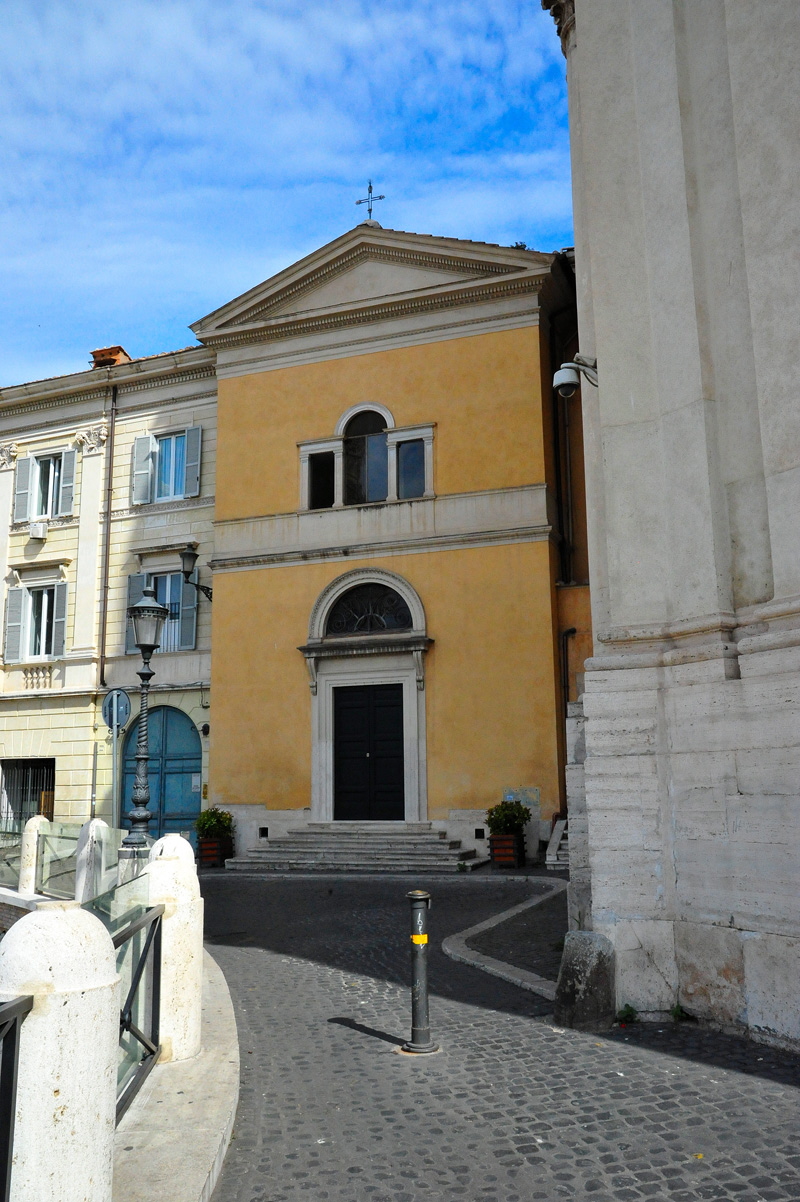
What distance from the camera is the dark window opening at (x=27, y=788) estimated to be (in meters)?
22.3

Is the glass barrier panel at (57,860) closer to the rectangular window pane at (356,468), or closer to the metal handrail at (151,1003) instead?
the metal handrail at (151,1003)

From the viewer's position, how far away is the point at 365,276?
20766 millimetres

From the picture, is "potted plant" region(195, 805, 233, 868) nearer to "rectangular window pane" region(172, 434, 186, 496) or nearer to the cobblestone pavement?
"rectangular window pane" region(172, 434, 186, 496)

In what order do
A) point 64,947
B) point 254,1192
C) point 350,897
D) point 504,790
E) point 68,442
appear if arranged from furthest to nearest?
point 68,442 → point 504,790 → point 350,897 → point 254,1192 → point 64,947

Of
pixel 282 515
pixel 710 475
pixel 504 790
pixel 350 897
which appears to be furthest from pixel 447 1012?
pixel 282 515

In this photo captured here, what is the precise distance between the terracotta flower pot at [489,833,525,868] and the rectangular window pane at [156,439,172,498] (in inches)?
439

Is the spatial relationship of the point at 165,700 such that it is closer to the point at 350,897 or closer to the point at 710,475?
the point at 350,897

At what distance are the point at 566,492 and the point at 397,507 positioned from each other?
3.42m

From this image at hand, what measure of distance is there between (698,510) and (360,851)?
12553 mm

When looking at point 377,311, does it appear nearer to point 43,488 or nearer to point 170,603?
point 170,603

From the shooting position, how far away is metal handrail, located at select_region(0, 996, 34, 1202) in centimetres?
280

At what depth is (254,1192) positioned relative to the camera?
394 centimetres

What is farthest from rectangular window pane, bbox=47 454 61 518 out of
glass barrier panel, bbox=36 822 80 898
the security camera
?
the security camera

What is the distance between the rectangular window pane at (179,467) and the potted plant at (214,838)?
748cm
